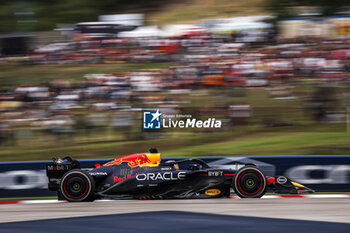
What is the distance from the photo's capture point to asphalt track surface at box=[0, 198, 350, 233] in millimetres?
6539

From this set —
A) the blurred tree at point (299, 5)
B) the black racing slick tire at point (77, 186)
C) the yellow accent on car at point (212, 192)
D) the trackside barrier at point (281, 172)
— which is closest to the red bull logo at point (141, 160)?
the black racing slick tire at point (77, 186)

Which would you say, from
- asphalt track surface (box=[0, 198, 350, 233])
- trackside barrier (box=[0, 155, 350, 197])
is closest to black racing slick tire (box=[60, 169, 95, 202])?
asphalt track surface (box=[0, 198, 350, 233])

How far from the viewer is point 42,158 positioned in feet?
46.0

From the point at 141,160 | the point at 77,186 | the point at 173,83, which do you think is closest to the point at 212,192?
the point at 141,160

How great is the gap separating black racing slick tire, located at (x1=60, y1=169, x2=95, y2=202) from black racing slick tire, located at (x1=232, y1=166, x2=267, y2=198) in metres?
2.52

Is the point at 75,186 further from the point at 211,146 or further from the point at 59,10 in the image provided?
the point at 59,10

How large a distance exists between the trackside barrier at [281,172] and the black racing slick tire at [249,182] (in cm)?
117

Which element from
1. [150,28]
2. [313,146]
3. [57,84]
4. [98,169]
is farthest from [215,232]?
[150,28]

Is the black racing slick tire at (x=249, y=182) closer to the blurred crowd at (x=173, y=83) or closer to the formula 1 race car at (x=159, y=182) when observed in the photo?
the formula 1 race car at (x=159, y=182)

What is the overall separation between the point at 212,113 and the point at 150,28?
17.8ft

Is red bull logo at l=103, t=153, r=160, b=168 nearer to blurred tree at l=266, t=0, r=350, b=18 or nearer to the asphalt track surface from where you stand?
the asphalt track surface

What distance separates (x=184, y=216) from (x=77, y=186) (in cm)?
283

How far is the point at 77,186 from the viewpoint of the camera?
962 cm

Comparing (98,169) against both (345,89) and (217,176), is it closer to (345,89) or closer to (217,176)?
(217,176)
